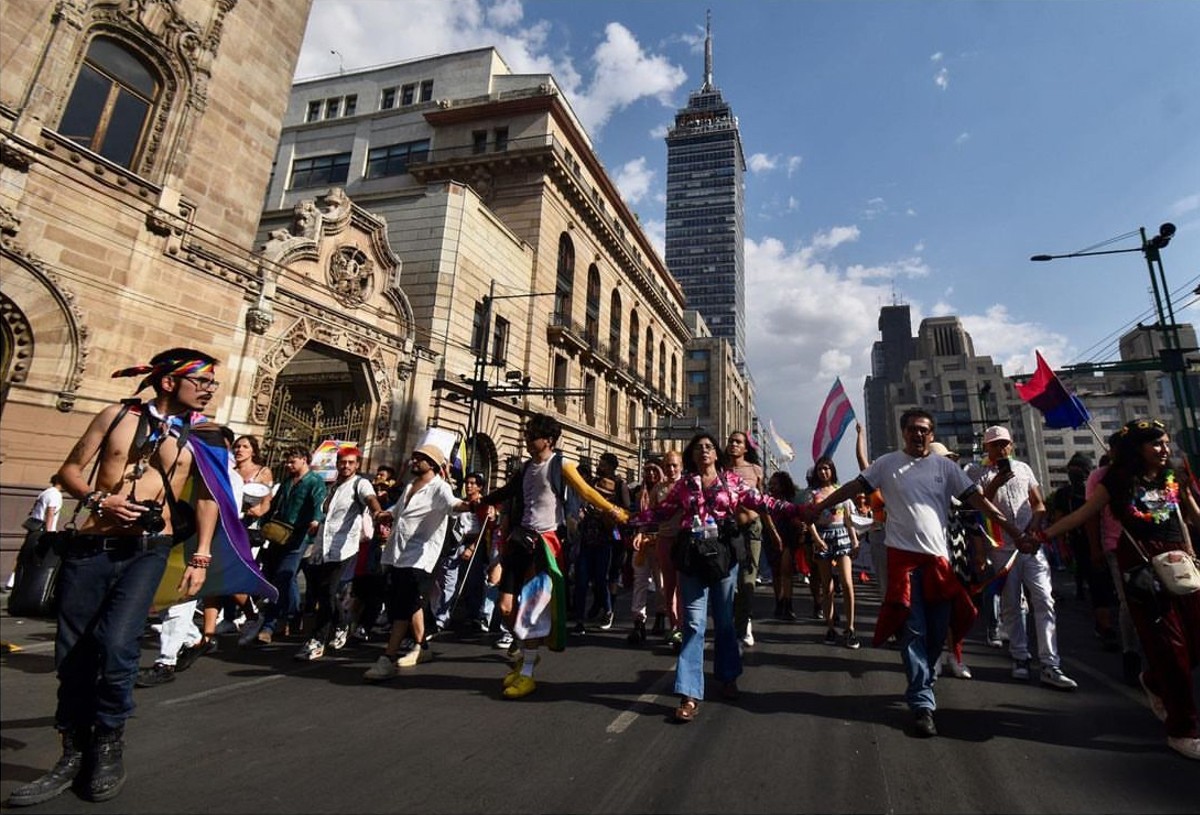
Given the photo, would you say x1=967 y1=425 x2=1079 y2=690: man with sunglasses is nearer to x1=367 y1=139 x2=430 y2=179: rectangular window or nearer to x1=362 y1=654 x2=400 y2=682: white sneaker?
x1=362 y1=654 x2=400 y2=682: white sneaker

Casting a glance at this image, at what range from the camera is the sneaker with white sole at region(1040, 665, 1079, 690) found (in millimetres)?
4512

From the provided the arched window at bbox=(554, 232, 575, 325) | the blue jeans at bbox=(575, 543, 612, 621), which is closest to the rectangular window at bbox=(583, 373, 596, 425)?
the arched window at bbox=(554, 232, 575, 325)

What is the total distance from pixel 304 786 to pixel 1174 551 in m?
5.30

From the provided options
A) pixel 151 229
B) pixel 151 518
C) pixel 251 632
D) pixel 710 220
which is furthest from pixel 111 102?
pixel 710 220

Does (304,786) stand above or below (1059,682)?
below

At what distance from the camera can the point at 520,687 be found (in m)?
4.17

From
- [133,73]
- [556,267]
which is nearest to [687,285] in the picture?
[556,267]

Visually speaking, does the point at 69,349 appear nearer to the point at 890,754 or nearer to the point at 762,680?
the point at 762,680

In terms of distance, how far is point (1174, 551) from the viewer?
3.56 meters

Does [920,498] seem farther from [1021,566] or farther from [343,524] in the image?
[343,524]

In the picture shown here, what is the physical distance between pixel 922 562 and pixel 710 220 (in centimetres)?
12399

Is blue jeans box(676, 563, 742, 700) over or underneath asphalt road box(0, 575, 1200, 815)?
over

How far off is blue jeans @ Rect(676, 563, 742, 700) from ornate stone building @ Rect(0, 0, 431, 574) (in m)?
10.8

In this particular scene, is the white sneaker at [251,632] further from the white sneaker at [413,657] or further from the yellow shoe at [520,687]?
the yellow shoe at [520,687]
